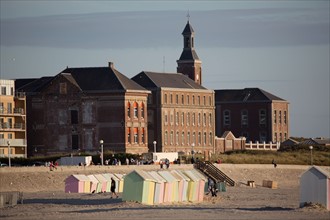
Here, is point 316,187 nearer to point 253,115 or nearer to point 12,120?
point 12,120

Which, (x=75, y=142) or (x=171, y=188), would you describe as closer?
(x=171, y=188)

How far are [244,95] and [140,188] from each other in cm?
8428

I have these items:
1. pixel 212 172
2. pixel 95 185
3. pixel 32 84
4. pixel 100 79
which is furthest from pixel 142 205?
pixel 32 84

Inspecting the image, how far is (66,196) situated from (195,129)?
185 feet

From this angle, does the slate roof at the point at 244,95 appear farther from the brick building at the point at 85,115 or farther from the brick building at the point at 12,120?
the brick building at the point at 12,120

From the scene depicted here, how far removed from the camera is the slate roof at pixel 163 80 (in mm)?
138125

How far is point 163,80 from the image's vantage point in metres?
141

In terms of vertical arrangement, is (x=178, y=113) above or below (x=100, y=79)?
below

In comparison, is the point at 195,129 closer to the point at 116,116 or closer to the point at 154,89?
the point at 154,89

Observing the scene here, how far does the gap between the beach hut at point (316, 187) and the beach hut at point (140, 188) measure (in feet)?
26.0

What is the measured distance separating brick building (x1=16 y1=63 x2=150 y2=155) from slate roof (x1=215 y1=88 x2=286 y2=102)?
96.3 feet

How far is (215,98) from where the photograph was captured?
159875 millimetres

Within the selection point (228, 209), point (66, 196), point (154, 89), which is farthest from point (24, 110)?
point (228, 209)

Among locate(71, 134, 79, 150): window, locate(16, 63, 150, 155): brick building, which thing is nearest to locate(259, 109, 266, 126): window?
locate(16, 63, 150, 155): brick building
